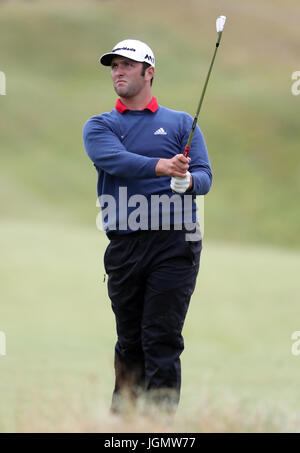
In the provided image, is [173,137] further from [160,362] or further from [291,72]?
[291,72]

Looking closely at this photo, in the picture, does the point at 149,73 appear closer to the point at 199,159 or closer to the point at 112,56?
the point at 112,56

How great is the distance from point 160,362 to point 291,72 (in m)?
44.0

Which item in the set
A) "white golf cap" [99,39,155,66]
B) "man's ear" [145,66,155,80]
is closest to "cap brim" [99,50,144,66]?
"white golf cap" [99,39,155,66]

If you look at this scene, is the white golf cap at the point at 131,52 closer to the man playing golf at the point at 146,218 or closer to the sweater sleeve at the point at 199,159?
the man playing golf at the point at 146,218

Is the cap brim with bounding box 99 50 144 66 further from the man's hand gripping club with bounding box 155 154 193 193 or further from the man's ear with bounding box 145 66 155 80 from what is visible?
the man's hand gripping club with bounding box 155 154 193 193

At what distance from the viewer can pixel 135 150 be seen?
17.1ft

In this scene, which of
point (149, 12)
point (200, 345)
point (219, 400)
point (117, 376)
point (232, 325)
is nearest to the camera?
point (219, 400)

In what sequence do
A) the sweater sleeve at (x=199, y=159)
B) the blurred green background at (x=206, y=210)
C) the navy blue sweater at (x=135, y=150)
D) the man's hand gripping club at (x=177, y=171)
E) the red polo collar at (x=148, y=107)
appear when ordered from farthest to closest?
the blurred green background at (x=206, y=210) → the red polo collar at (x=148, y=107) → the sweater sleeve at (x=199, y=159) → the navy blue sweater at (x=135, y=150) → the man's hand gripping club at (x=177, y=171)

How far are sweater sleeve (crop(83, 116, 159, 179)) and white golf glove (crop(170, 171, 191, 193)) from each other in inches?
5.2

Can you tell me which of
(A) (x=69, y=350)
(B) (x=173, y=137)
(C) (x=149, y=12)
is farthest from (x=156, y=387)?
(C) (x=149, y=12)

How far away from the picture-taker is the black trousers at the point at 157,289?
5.10m

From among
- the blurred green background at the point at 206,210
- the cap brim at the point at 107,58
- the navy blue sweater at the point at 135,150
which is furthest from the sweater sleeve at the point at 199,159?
the blurred green background at the point at 206,210

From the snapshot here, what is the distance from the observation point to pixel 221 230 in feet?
101

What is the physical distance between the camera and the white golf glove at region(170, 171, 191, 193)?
16.1ft
